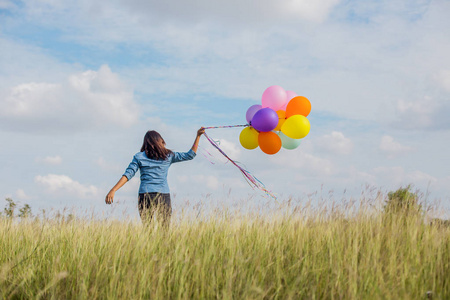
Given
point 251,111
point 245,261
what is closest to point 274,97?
point 251,111

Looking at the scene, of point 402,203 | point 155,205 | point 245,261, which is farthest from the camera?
point 155,205

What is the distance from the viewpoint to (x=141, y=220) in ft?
20.2

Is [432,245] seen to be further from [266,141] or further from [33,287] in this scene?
[33,287]

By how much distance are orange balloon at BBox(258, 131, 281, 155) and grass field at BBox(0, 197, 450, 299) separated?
79.2 inches

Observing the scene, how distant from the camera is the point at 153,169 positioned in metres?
6.95

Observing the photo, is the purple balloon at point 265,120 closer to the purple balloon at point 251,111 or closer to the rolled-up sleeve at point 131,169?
the purple balloon at point 251,111

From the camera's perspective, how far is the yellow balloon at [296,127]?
284 inches

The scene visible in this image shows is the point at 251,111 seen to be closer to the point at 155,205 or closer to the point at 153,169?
the point at 153,169

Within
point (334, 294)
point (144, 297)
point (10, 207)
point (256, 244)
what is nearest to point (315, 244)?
point (256, 244)

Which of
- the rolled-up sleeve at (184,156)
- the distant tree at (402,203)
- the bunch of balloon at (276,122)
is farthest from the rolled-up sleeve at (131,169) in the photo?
the distant tree at (402,203)

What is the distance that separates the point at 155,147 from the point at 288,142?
2426mm

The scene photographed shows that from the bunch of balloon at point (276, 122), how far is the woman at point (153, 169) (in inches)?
47.6

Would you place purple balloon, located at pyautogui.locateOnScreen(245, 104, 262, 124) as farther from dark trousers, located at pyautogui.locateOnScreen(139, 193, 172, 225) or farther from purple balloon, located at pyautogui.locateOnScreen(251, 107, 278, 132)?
dark trousers, located at pyautogui.locateOnScreen(139, 193, 172, 225)

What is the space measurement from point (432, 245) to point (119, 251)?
10.9 ft
